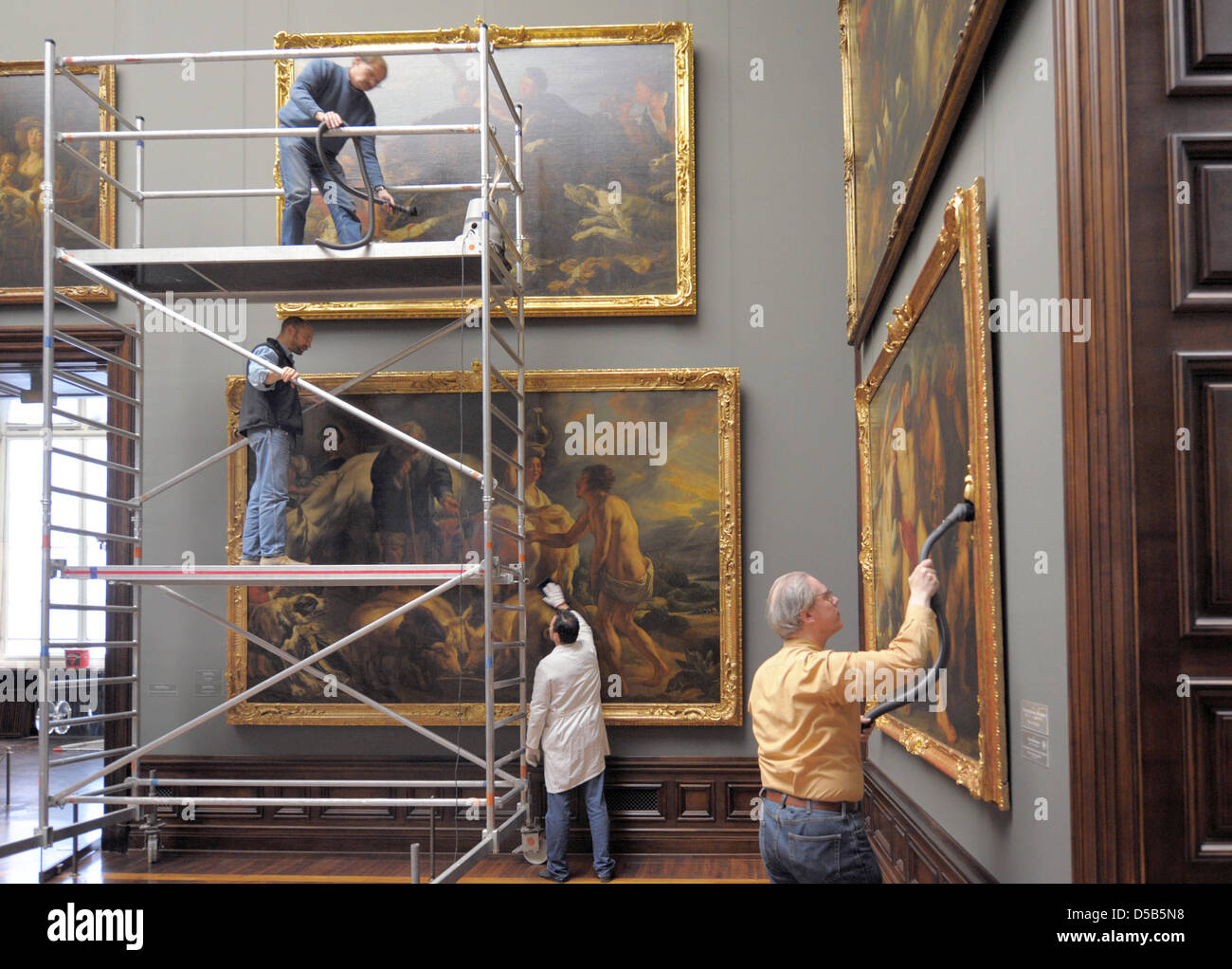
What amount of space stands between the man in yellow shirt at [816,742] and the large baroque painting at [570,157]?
486 centimetres

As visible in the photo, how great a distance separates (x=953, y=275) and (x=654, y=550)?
4568 mm

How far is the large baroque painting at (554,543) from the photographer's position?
7938 millimetres

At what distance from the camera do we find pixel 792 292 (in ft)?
26.6

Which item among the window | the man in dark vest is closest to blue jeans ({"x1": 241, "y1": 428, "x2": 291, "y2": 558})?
the man in dark vest

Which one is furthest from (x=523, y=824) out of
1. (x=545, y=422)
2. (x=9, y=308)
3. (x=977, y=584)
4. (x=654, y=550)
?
(x=9, y=308)

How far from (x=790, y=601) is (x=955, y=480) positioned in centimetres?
76

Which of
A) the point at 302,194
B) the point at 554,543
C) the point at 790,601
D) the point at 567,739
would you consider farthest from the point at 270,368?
the point at 790,601

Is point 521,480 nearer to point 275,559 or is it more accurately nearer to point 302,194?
point 275,559

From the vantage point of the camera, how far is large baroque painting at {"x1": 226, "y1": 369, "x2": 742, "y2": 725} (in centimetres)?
794

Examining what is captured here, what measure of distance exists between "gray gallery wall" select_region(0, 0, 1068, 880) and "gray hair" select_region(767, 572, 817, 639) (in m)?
4.34

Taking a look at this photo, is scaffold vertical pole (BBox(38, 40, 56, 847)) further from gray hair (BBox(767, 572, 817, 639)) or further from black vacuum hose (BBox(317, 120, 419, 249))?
gray hair (BBox(767, 572, 817, 639))

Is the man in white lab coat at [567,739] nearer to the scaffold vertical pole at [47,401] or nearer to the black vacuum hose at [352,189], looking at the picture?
Result: the black vacuum hose at [352,189]
